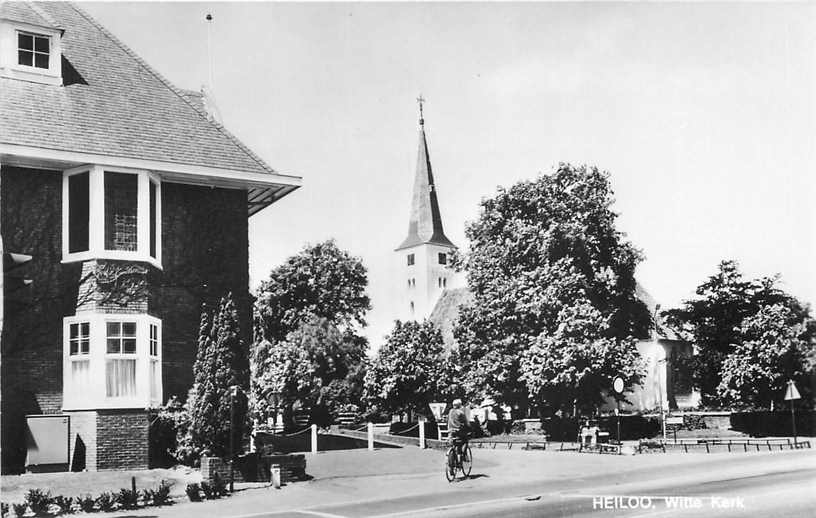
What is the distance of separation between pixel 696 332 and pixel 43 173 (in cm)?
3155

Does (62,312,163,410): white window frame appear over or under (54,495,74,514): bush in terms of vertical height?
over

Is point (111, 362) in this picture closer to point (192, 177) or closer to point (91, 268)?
point (91, 268)

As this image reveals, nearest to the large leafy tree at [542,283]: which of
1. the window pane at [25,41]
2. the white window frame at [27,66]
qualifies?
the white window frame at [27,66]

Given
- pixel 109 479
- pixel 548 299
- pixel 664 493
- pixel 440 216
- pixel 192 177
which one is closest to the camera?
pixel 664 493

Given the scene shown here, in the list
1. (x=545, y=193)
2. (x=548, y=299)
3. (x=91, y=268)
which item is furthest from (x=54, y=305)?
(x=545, y=193)

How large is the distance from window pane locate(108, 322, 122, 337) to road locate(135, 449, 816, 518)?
5.40m

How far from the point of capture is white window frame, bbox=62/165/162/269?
18.8 m

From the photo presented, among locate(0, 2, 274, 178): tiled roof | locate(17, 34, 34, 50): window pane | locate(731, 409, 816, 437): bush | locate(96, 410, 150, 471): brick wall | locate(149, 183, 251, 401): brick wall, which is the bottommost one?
locate(731, 409, 816, 437): bush

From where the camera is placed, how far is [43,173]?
18.9 meters

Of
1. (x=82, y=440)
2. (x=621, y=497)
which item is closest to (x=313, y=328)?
(x=82, y=440)

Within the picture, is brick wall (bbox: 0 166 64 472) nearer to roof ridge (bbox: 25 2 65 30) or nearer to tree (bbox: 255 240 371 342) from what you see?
roof ridge (bbox: 25 2 65 30)

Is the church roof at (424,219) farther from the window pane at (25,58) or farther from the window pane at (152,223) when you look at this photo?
the window pane at (25,58)

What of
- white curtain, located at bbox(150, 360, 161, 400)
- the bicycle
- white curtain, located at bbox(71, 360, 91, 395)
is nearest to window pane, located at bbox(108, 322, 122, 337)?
white curtain, located at bbox(71, 360, 91, 395)

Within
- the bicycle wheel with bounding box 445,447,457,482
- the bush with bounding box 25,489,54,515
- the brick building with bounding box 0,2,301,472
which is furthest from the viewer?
the brick building with bounding box 0,2,301,472
